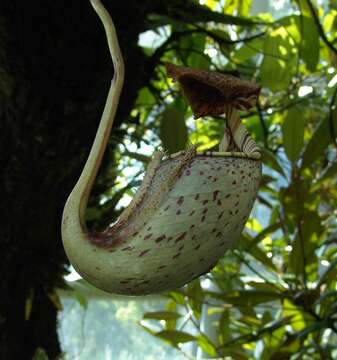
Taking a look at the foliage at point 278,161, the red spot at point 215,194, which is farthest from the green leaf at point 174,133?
the red spot at point 215,194

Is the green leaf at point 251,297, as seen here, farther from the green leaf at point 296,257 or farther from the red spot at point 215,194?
the red spot at point 215,194

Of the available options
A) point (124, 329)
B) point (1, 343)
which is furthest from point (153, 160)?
point (124, 329)

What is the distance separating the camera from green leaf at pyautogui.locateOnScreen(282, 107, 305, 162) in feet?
2.73

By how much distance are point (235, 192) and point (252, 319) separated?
796mm

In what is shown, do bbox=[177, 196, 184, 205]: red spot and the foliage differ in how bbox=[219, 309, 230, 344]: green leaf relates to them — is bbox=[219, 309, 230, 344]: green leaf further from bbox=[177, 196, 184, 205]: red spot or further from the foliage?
bbox=[177, 196, 184, 205]: red spot

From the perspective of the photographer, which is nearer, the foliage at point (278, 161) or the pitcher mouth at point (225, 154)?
the pitcher mouth at point (225, 154)

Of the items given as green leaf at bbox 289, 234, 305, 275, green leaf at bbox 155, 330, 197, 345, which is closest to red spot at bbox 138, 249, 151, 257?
green leaf at bbox 289, 234, 305, 275

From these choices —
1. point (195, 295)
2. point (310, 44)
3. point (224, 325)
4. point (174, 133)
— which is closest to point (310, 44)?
point (310, 44)

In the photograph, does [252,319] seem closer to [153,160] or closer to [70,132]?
[70,132]

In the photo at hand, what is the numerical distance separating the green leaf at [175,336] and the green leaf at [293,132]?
1.35 ft

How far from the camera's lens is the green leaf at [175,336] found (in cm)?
108

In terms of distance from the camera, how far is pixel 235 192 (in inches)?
16.3

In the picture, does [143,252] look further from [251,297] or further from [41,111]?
[251,297]

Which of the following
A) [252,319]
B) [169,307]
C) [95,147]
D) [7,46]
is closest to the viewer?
[95,147]
